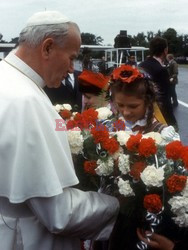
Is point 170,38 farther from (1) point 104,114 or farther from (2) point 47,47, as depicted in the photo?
(2) point 47,47

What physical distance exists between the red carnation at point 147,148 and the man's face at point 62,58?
53 cm

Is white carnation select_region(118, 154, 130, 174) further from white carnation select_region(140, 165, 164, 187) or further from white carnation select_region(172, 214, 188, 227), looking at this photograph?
white carnation select_region(172, 214, 188, 227)

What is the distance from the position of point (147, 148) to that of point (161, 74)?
13.8 ft

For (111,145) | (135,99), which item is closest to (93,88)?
(135,99)

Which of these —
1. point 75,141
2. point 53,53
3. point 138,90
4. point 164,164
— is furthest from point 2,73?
point 138,90

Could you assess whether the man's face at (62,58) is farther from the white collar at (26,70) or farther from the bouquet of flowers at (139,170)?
the bouquet of flowers at (139,170)

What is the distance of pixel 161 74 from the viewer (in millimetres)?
6391

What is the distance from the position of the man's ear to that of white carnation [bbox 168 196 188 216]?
35.2 inches

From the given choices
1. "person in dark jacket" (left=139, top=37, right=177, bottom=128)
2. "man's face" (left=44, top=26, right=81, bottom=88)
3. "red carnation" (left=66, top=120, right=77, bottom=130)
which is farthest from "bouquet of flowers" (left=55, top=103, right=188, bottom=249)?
"person in dark jacket" (left=139, top=37, right=177, bottom=128)

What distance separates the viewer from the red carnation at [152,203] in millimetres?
2209

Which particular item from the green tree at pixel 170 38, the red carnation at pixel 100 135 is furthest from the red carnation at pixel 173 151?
the green tree at pixel 170 38

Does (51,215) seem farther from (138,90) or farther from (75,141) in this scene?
(138,90)

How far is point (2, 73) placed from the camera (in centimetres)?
231

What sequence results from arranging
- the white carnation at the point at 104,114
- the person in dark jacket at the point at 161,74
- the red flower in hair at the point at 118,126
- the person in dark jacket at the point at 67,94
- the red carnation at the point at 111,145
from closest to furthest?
the red carnation at the point at 111,145 < the red flower in hair at the point at 118,126 < the white carnation at the point at 104,114 < the person in dark jacket at the point at 67,94 < the person in dark jacket at the point at 161,74
